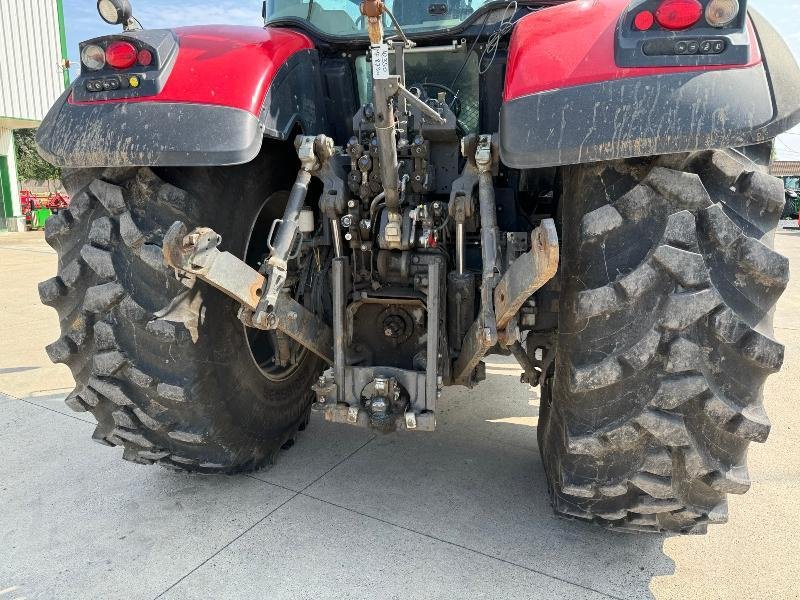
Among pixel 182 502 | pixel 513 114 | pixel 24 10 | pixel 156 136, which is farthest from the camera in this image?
pixel 24 10

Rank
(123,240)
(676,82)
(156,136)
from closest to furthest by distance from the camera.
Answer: (676,82), (156,136), (123,240)

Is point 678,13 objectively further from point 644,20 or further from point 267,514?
point 267,514

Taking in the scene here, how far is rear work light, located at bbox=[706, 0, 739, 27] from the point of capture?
62.2 inches

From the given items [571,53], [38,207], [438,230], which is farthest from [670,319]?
[38,207]

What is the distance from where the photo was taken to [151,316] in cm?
208

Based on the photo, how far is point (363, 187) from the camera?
2.32m

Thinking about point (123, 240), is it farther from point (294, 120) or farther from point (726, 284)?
point (726, 284)

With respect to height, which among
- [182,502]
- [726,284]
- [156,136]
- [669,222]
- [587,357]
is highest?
[156,136]

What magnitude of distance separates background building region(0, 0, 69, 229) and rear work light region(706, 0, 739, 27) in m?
17.4

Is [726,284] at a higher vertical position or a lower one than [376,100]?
lower

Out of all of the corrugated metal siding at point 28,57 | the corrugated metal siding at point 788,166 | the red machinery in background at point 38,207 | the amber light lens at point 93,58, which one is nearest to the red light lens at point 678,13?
the amber light lens at point 93,58

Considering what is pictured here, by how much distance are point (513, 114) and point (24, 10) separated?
18566 mm

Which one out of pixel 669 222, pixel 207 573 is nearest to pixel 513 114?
pixel 669 222

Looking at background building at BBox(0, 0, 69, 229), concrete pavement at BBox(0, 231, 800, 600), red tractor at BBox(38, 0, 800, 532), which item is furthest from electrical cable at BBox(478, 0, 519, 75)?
background building at BBox(0, 0, 69, 229)
